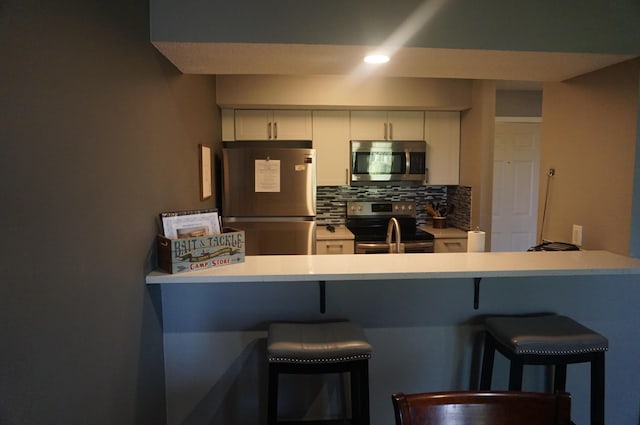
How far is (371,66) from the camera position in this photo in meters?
1.80

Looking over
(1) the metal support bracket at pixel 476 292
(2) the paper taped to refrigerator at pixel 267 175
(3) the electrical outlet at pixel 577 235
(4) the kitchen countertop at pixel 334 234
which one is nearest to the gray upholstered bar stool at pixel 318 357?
(1) the metal support bracket at pixel 476 292

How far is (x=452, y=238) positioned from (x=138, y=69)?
2.86m

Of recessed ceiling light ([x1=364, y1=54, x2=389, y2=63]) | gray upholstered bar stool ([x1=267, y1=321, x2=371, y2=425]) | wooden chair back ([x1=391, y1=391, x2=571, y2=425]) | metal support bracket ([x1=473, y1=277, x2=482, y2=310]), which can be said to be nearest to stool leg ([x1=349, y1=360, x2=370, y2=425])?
gray upholstered bar stool ([x1=267, y1=321, x2=371, y2=425])

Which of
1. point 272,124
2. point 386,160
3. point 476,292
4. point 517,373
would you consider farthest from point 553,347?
point 272,124

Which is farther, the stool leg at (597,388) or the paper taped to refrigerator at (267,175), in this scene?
the paper taped to refrigerator at (267,175)

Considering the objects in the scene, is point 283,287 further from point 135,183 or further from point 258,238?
point 258,238

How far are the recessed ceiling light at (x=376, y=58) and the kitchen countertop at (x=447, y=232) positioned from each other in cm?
206

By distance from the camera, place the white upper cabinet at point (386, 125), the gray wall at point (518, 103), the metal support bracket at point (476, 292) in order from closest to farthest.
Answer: the metal support bracket at point (476, 292)
the white upper cabinet at point (386, 125)
the gray wall at point (518, 103)

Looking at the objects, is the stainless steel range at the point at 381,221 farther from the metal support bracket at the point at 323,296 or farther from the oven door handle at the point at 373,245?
the metal support bracket at the point at 323,296

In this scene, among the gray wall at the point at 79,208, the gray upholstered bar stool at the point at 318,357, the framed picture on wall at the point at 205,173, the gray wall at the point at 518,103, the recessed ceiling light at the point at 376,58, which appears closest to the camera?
the gray wall at the point at 79,208

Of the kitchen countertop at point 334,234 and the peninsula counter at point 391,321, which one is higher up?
the kitchen countertop at point 334,234

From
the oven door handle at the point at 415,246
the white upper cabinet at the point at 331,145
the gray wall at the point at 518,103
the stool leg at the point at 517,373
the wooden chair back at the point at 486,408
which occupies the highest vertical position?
the gray wall at the point at 518,103

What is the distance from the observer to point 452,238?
135 inches

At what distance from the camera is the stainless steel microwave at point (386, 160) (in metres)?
3.46
